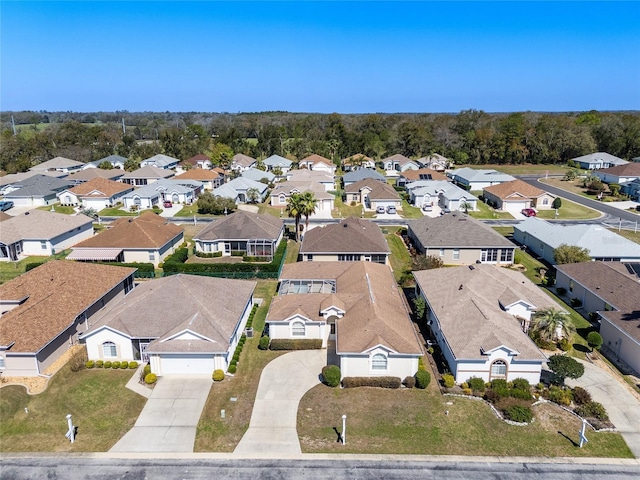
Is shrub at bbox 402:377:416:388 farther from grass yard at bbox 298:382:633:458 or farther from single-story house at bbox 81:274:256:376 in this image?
single-story house at bbox 81:274:256:376

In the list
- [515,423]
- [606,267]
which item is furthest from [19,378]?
[606,267]

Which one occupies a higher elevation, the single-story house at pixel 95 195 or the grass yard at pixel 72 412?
the single-story house at pixel 95 195

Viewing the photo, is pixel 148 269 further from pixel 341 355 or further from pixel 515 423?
pixel 515 423

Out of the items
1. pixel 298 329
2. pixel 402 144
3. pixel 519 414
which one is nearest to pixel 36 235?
pixel 298 329

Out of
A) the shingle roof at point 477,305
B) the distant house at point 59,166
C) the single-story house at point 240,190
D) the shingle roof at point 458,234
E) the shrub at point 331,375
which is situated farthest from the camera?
the distant house at point 59,166

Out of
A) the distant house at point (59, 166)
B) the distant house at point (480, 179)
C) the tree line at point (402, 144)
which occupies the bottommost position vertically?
the distant house at point (480, 179)

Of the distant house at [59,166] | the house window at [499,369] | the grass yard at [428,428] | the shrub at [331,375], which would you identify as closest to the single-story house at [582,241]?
the house window at [499,369]

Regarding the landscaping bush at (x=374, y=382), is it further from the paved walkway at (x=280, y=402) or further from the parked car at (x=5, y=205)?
the parked car at (x=5, y=205)

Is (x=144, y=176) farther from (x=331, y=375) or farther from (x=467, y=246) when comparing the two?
(x=331, y=375)
